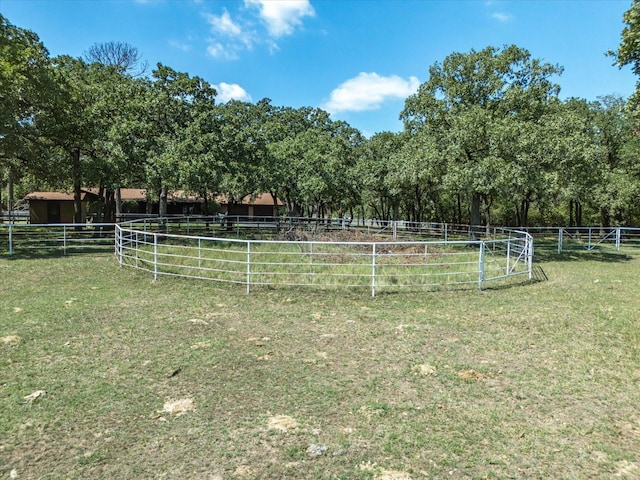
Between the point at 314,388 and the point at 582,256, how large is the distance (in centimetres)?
1564

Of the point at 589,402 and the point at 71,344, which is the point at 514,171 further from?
the point at 71,344

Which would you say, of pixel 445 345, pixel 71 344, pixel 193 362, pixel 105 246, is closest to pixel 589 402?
pixel 445 345

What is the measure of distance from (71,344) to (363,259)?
8.77m

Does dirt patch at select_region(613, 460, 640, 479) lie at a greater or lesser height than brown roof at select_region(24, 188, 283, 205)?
lesser

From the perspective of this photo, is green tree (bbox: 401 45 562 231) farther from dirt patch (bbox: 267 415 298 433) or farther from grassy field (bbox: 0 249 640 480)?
dirt patch (bbox: 267 415 298 433)

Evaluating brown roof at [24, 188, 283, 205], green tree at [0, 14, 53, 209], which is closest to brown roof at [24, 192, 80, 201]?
brown roof at [24, 188, 283, 205]

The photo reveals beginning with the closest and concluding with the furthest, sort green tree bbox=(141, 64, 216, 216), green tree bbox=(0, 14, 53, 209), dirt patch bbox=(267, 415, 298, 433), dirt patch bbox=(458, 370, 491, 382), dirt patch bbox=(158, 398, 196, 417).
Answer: dirt patch bbox=(267, 415, 298, 433)
dirt patch bbox=(158, 398, 196, 417)
dirt patch bbox=(458, 370, 491, 382)
green tree bbox=(0, 14, 53, 209)
green tree bbox=(141, 64, 216, 216)

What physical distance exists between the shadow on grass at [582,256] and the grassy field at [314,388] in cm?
760

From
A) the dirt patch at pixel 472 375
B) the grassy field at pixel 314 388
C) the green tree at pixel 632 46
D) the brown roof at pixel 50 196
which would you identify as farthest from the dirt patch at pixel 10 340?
the brown roof at pixel 50 196

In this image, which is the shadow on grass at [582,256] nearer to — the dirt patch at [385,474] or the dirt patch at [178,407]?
the dirt patch at [385,474]

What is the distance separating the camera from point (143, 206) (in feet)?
134

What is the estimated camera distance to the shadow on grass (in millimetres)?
14406

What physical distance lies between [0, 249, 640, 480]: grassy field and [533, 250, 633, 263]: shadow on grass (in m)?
7.60

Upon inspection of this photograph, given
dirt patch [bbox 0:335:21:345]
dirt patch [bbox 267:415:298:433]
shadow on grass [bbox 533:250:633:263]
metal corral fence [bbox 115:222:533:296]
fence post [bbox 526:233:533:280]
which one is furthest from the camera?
shadow on grass [bbox 533:250:633:263]
